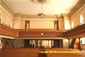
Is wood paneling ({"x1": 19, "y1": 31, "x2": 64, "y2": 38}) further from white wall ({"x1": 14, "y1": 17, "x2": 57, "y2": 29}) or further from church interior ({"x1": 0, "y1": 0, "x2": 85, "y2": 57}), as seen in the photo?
white wall ({"x1": 14, "y1": 17, "x2": 57, "y2": 29})

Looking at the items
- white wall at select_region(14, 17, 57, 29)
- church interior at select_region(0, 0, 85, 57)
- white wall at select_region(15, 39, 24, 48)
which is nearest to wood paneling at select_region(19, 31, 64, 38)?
church interior at select_region(0, 0, 85, 57)

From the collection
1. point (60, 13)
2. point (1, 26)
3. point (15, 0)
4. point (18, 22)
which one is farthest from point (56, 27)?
point (1, 26)

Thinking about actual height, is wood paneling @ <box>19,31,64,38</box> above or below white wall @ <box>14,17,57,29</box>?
below

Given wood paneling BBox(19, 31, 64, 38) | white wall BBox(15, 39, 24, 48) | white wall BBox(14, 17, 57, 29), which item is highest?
white wall BBox(14, 17, 57, 29)

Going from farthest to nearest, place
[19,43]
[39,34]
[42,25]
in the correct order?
1. [42,25]
2. [19,43]
3. [39,34]

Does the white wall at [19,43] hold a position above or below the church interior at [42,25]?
below

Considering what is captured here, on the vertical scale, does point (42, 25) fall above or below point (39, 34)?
above

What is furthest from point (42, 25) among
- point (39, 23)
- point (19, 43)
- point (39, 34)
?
point (19, 43)

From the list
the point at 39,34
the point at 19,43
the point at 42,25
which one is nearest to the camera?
the point at 39,34

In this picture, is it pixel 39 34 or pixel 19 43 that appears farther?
pixel 19 43

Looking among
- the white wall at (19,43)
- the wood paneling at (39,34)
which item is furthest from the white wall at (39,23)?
the wood paneling at (39,34)

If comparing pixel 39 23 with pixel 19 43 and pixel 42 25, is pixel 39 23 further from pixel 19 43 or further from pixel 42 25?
pixel 19 43

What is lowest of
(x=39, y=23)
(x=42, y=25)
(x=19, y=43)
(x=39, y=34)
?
(x=19, y=43)

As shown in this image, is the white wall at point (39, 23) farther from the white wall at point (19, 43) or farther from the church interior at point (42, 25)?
the white wall at point (19, 43)
